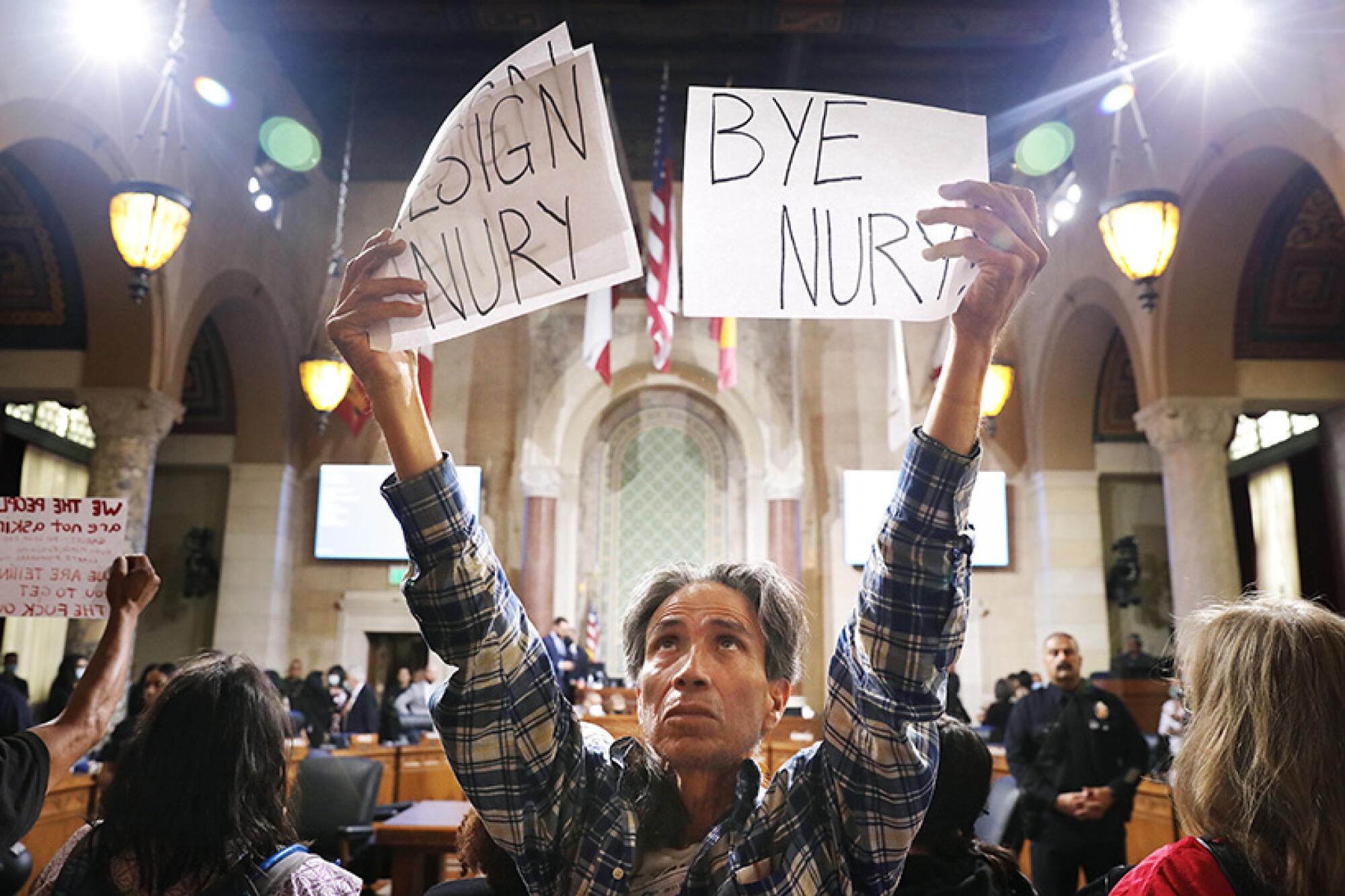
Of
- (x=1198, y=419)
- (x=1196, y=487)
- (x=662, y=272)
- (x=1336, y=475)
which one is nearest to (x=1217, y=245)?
(x=1198, y=419)

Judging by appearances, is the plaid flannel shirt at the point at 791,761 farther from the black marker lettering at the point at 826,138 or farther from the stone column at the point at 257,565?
the stone column at the point at 257,565

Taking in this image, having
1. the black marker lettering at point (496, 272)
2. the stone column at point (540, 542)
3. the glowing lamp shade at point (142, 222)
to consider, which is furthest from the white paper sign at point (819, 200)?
the stone column at point (540, 542)

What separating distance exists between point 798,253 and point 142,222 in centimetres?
535

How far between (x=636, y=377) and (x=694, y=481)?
4.78 feet

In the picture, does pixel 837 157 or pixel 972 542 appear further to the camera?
pixel 837 157

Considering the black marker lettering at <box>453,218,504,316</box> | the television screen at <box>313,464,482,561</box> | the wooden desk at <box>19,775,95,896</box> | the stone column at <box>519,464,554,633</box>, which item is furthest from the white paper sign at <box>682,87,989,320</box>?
the television screen at <box>313,464,482,561</box>

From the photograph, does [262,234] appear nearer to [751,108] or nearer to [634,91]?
[634,91]

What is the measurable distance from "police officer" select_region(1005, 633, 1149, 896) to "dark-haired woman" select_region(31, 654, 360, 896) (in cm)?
338

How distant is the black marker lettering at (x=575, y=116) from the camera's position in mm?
1182

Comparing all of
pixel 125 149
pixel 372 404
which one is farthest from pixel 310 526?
pixel 372 404

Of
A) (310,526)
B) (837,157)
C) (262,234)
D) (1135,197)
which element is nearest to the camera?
(837,157)

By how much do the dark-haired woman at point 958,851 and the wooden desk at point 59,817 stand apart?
12.4 feet

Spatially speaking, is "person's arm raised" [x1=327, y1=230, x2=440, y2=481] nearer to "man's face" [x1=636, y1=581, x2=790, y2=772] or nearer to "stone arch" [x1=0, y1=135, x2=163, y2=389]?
"man's face" [x1=636, y1=581, x2=790, y2=772]

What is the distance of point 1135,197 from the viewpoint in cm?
549
